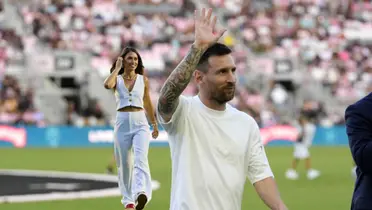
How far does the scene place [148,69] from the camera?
42156 millimetres

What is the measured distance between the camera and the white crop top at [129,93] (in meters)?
13.6

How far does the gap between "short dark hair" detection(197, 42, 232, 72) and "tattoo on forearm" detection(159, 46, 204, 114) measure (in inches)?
5.1

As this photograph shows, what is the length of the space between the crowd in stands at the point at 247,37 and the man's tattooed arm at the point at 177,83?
104ft

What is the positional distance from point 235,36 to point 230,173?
40744mm

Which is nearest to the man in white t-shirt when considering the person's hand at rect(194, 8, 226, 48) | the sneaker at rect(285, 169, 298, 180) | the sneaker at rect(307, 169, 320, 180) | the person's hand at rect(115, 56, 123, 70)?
the person's hand at rect(194, 8, 226, 48)

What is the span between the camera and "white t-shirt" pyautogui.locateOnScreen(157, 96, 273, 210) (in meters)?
6.64

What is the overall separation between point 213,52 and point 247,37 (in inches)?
1595

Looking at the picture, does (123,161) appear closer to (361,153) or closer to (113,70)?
(113,70)

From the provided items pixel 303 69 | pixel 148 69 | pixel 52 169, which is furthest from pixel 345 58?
pixel 52 169

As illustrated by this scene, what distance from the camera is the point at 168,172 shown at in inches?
1001

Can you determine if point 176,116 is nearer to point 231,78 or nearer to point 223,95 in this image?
point 223,95

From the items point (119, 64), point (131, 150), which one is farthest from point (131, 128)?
point (119, 64)

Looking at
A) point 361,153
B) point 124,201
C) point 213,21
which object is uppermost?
point 213,21

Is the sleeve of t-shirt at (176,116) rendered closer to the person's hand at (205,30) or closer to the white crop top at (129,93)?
the person's hand at (205,30)
